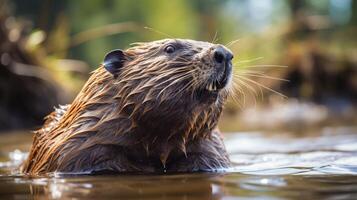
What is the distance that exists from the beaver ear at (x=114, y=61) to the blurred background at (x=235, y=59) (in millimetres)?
341

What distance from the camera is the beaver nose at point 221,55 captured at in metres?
4.28

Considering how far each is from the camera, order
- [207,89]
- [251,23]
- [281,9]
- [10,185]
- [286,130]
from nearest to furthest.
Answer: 1. [10,185]
2. [207,89]
3. [286,130]
4. [281,9]
5. [251,23]

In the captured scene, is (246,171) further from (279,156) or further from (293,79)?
(293,79)

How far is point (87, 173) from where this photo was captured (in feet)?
14.4

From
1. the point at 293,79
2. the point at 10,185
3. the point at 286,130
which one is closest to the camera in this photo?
the point at 10,185

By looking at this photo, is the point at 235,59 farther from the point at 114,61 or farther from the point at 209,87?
the point at 209,87

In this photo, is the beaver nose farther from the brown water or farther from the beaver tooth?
the brown water

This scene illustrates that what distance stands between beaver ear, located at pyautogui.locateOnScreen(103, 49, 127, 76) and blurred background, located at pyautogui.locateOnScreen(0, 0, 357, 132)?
0.34 meters

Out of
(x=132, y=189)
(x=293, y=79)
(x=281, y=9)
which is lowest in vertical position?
(x=132, y=189)

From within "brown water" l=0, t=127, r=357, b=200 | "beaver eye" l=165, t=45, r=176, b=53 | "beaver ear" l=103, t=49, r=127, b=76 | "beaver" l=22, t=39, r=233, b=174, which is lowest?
"brown water" l=0, t=127, r=357, b=200

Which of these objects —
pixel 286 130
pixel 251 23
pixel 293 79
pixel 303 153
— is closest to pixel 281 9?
pixel 251 23

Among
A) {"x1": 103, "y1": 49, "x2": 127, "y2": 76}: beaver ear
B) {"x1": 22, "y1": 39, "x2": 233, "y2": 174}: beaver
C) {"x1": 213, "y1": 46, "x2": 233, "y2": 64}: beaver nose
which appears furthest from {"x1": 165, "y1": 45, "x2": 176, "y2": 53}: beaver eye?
{"x1": 213, "y1": 46, "x2": 233, "y2": 64}: beaver nose

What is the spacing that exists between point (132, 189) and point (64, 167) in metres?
1.08

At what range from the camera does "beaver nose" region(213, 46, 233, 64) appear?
428 cm
